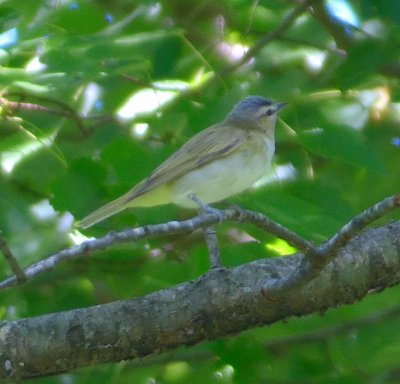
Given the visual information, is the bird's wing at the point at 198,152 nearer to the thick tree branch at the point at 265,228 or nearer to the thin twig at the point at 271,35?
the thin twig at the point at 271,35

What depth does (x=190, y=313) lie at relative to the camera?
3195 mm

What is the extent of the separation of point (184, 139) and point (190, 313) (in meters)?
0.86

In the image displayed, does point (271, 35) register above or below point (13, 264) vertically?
above

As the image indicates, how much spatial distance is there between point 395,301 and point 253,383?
73 cm

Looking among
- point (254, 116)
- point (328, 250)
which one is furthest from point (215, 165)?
point (328, 250)

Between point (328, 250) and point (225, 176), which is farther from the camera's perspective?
point (225, 176)

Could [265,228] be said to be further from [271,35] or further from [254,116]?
[254,116]

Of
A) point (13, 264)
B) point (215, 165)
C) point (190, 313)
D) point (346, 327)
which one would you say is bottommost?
point (346, 327)

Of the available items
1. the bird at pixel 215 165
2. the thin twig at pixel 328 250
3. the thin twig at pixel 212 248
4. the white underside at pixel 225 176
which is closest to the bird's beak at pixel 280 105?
the bird at pixel 215 165

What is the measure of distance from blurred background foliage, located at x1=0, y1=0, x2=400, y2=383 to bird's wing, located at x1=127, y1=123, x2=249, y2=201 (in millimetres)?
158

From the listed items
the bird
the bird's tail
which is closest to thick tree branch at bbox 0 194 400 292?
the bird's tail

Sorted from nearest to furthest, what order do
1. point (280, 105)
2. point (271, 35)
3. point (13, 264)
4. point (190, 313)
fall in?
point (13, 264)
point (190, 313)
point (280, 105)
point (271, 35)

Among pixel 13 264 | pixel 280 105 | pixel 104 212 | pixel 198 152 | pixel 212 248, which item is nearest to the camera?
pixel 13 264

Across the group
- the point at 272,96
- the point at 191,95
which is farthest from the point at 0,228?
the point at 272,96
